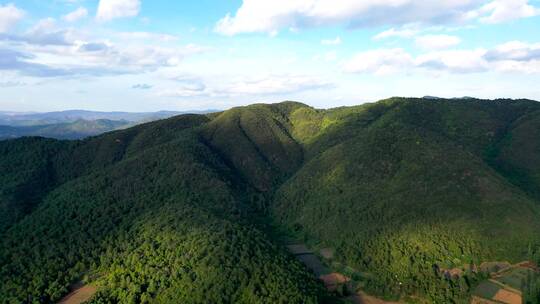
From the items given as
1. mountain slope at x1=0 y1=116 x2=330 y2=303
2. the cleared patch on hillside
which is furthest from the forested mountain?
the cleared patch on hillside

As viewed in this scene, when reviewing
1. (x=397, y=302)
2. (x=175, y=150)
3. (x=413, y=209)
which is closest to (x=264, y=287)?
(x=397, y=302)

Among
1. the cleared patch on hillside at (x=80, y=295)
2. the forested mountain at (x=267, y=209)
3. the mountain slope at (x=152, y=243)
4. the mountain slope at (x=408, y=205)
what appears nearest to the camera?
the mountain slope at (x=152, y=243)

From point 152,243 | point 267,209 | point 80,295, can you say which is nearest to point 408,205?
point 267,209

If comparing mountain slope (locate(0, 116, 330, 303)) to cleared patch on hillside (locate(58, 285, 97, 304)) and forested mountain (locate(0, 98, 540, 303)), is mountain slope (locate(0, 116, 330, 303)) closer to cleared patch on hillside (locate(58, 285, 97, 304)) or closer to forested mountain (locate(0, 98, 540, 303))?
forested mountain (locate(0, 98, 540, 303))

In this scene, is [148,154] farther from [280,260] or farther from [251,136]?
[280,260]

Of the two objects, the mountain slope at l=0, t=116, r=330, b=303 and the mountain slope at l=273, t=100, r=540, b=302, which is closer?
the mountain slope at l=0, t=116, r=330, b=303

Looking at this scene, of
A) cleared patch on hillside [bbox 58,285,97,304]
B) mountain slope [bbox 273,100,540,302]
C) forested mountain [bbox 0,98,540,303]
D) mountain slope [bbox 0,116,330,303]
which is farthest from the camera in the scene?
mountain slope [bbox 273,100,540,302]

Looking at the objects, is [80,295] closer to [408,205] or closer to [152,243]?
[152,243]

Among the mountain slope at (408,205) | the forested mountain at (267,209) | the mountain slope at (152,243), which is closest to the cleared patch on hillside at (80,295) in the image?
the forested mountain at (267,209)

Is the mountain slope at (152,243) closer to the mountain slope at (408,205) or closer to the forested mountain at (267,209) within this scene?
the forested mountain at (267,209)
